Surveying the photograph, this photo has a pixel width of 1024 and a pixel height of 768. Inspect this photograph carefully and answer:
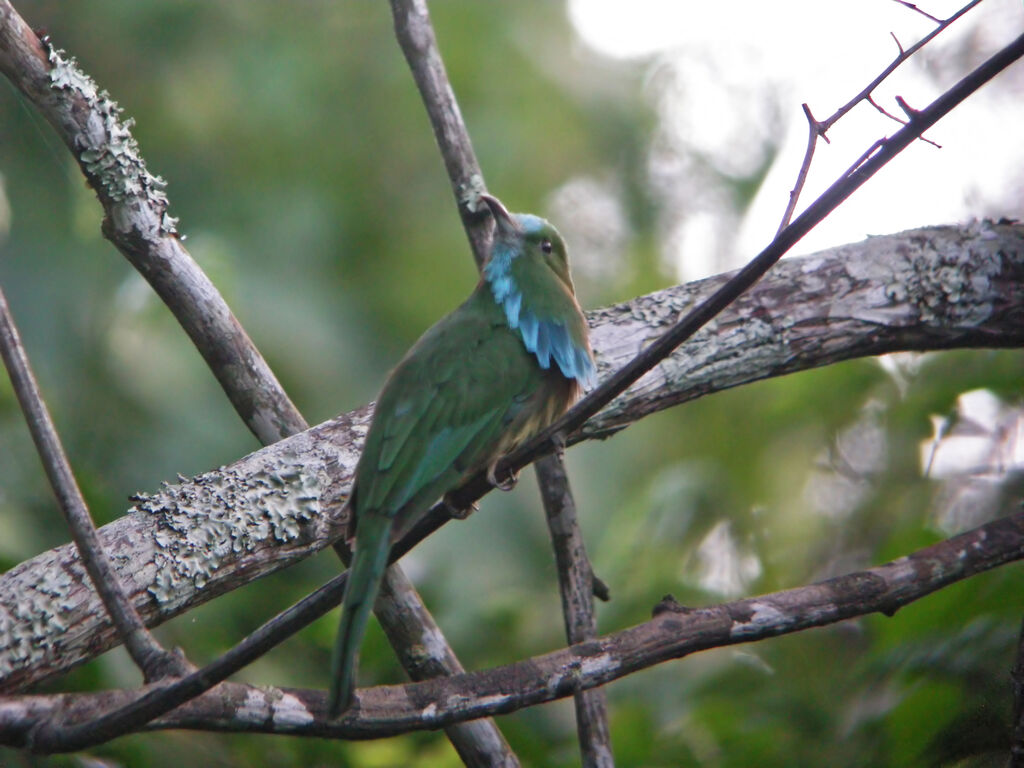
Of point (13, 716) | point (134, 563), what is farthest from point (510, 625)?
point (13, 716)

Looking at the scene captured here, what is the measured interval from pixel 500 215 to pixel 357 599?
1552 millimetres

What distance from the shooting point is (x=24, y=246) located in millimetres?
5973

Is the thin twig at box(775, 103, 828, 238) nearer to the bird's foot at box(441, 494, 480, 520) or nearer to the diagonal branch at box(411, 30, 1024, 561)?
the diagonal branch at box(411, 30, 1024, 561)

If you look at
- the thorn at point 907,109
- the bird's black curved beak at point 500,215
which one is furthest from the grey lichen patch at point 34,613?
the thorn at point 907,109

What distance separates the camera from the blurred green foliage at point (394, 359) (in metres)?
3.04

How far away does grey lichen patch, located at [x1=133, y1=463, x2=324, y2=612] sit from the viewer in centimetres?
273

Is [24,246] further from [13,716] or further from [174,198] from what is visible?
[13,716]

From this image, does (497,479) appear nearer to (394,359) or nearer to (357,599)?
(357,599)

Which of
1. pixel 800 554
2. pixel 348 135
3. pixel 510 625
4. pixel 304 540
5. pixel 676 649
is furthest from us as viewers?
pixel 348 135

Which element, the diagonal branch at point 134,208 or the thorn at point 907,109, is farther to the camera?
the diagonal branch at point 134,208

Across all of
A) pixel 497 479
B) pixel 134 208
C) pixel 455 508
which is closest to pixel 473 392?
pixel 497 479

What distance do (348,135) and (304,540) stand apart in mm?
4946

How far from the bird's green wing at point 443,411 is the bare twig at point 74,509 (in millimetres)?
605

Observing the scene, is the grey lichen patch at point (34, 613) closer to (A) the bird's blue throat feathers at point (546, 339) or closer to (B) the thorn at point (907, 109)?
(A) the bird's blue throat feathers at point (546, 339)
